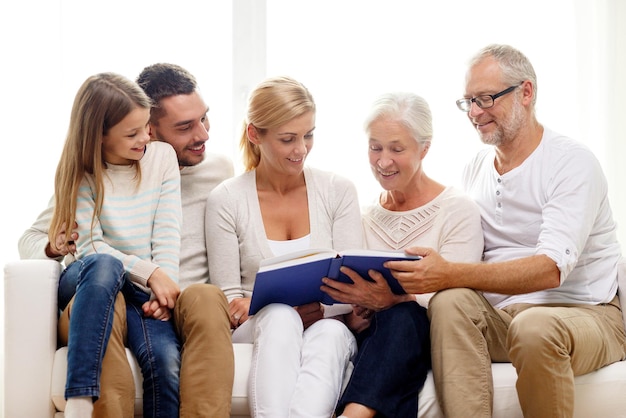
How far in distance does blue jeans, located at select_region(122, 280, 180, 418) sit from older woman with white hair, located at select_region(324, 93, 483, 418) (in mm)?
426

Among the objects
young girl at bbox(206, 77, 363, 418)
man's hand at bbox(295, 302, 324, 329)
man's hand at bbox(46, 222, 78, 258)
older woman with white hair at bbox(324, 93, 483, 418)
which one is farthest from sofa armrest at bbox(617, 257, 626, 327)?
man's hand at bbox(46, 222, 78, 258)

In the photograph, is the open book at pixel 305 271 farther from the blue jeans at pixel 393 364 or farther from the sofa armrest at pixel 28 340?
the sofa armrest at pixel 28 340

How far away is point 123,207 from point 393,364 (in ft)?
2.91

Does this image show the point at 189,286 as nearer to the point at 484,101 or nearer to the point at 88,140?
the point at 88,140

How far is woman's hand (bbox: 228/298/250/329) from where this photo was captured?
2.39 meters

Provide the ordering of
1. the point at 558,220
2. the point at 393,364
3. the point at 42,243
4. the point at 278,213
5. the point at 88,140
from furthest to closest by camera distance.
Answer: the point at 278,213, the point at 42,243, the point at 88,140, the point at 558,220, the point at 393,364

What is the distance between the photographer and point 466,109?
8.23 ft

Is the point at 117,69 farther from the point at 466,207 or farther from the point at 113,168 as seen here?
the point at 466,207

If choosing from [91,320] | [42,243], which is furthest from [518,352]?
[42,243]

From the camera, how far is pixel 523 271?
2.20 m

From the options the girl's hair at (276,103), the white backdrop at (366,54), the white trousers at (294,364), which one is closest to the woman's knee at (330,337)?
the white trousers at (294,364)

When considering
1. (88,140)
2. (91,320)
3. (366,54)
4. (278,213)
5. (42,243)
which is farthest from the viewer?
(366,54)

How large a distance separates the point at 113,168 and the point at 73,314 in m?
0.53

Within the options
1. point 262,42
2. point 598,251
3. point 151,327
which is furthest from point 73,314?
point 262,42
